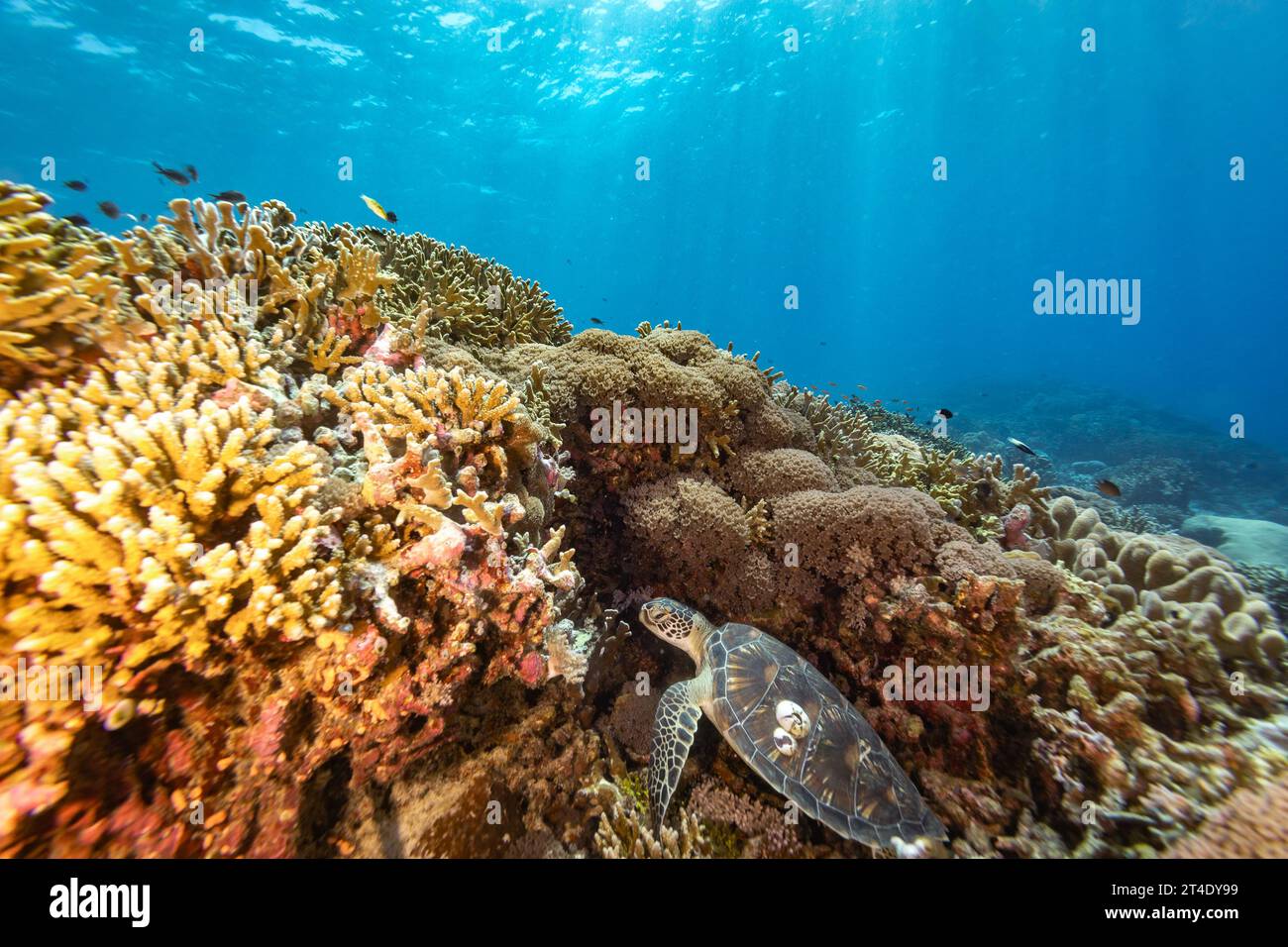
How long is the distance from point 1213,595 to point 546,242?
10533cm

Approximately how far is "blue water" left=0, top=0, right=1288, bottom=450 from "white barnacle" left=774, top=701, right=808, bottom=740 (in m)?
23.7

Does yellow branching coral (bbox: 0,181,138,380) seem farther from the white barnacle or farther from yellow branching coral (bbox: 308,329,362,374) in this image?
the white barnacle

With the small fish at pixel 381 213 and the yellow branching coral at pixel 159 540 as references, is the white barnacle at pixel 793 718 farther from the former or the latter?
the small fish at pixel 381 213

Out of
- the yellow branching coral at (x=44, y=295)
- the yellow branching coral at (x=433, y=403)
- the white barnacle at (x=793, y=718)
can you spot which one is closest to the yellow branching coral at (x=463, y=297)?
the yellow branching coral at (x=433, y=403)

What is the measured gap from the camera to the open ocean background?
36.1 meters

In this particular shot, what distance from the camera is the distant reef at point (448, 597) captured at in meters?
2.18

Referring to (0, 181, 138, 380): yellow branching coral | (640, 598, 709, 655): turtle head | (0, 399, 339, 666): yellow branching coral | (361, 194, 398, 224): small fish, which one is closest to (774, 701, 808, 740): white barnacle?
(640, 598, 709, 655): turtle head

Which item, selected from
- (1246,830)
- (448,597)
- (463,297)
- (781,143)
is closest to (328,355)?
(463,297)

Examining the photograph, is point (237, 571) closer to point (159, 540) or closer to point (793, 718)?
point (159, 540)

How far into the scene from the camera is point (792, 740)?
12.4 ft

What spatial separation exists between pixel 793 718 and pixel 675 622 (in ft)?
4.29

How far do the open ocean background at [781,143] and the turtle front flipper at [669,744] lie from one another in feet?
34.6

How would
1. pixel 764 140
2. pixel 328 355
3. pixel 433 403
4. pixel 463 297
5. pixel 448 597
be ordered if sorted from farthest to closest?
1. pixel 764 140
2. pixel 463 297
3. pixel 328 355
4. pixel 433 403
5. pixel 448 597
